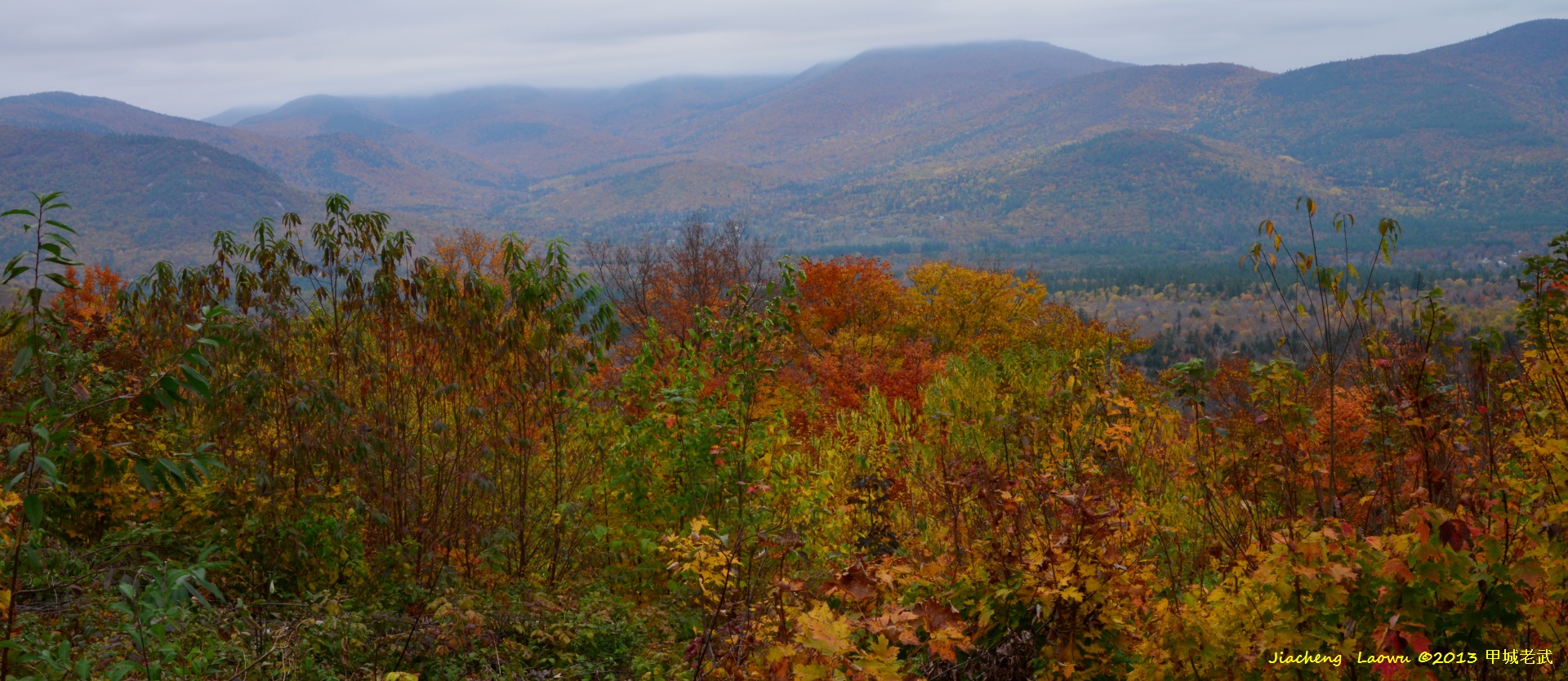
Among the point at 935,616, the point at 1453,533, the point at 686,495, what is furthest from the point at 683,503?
the point at 1453,533

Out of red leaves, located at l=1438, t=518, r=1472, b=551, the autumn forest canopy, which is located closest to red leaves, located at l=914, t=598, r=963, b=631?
the autumn forest canopy

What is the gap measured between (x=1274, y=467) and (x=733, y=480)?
3039 mm

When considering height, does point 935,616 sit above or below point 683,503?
above

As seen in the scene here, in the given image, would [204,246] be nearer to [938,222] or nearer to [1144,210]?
[938,222]

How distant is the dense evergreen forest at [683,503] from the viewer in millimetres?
2389

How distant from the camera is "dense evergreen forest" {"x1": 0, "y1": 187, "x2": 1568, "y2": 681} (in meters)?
2.39

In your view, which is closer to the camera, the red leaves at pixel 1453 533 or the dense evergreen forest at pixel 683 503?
the red leaves at pixel 1453 533

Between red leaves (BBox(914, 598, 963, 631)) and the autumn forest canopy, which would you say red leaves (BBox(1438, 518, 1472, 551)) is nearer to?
the autumn forest canopy

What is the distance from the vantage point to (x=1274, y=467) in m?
3.58

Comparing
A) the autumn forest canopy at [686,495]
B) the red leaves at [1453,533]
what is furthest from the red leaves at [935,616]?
the red leaves at [1453,533]

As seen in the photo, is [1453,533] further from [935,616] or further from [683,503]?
[683,503]

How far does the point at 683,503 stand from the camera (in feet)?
17.8

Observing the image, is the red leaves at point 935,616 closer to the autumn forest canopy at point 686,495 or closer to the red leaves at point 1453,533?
the autumn forest canopy at point 686,495

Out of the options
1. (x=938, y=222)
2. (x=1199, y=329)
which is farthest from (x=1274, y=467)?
(x=938, y=222)
